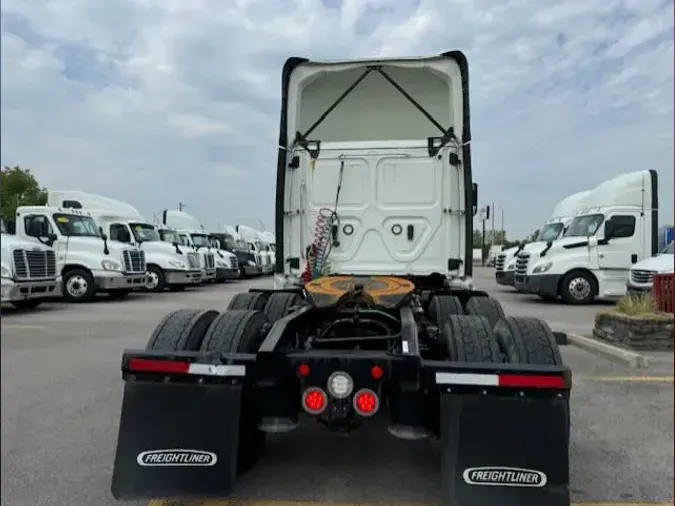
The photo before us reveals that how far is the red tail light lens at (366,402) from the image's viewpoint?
10.6 ft

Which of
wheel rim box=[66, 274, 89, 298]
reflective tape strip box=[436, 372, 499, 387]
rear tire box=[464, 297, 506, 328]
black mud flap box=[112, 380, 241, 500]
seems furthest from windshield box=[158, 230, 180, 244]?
reflective tape strip box=[436, 372, 499, 387]

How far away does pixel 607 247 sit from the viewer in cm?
1593

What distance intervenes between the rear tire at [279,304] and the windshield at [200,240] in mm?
20217

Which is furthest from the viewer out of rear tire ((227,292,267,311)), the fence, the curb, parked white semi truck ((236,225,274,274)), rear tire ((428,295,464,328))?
parked white semi truck ((236,225,274,274))

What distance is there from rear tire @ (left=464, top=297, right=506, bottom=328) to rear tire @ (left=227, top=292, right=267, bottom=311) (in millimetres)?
1869

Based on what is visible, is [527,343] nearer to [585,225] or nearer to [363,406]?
[363,406]

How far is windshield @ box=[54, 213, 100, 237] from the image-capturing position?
53.7 feet

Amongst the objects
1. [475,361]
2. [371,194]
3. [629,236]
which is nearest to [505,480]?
[475,361]

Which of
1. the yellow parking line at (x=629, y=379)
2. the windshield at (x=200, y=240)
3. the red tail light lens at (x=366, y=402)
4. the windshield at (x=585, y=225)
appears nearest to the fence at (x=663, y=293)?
the yellow parking line at (x=629, y=379)

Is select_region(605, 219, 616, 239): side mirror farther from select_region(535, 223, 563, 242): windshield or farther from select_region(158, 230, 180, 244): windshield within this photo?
select_region(158, 230, 180, 244): windshield

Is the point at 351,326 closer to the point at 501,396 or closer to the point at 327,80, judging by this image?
the point at 501,396

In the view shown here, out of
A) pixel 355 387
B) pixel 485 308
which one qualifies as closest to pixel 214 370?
pixel 355 387

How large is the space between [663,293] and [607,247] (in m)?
6.76

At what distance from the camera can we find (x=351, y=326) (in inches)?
181
